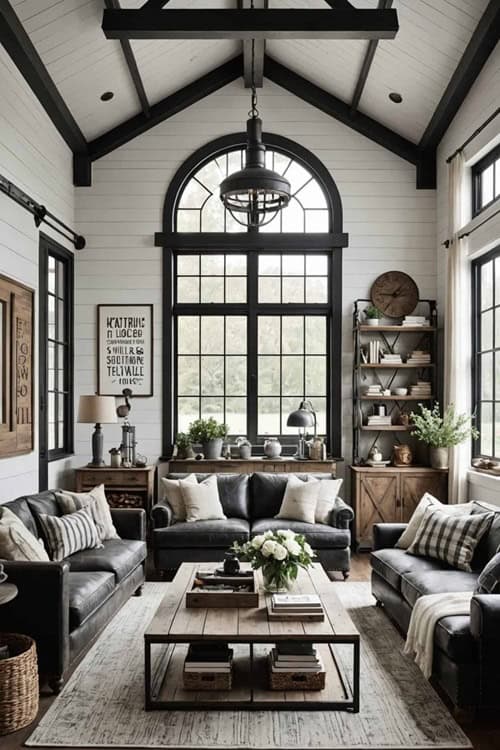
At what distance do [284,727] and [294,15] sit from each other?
4918mm

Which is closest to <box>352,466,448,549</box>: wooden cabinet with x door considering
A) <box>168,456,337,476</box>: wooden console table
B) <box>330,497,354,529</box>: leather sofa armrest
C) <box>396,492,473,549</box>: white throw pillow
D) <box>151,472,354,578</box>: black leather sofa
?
<box>168,456,337,476</box>: wooden console table

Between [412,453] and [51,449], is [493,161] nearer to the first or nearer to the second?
[412,453]

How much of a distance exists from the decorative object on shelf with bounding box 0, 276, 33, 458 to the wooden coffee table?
217 centimetres

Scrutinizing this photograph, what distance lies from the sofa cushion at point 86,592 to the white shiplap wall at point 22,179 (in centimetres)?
126

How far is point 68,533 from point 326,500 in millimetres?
2475

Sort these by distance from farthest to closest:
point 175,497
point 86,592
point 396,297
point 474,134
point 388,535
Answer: point 396,297, point 175,497, point 474,134, point 388,535, point 86,592

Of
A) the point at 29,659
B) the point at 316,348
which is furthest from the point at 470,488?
the point at 29,659

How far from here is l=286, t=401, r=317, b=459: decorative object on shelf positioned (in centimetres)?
729

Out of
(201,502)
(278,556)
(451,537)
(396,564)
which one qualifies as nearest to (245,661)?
(278,556)

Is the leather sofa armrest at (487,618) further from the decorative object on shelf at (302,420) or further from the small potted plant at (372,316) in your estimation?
the small potted plant at (372,316)

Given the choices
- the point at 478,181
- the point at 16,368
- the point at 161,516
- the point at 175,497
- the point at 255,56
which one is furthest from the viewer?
the point at 255,56

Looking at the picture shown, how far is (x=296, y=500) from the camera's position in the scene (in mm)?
6758

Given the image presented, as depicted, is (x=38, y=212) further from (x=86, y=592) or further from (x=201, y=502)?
(x=86, y=592)

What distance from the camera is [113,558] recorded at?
522 cm
